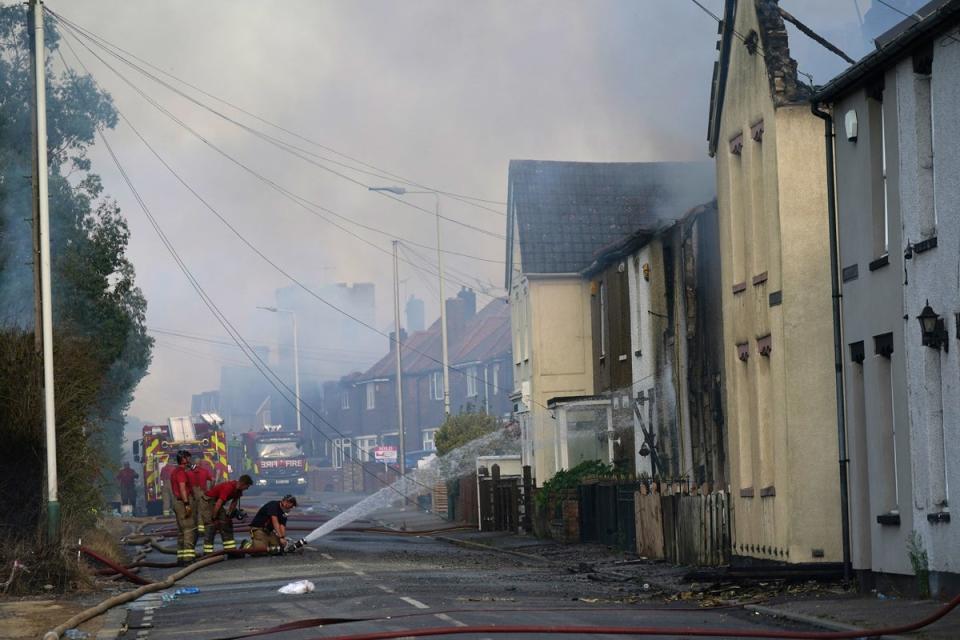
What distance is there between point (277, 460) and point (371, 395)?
22.4m

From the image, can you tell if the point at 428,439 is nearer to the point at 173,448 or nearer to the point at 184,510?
the point at 173,448

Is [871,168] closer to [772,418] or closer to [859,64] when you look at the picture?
[859,64]

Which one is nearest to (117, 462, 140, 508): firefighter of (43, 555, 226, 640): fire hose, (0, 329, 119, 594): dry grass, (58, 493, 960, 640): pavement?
(58, 493, 960, 640): pavement

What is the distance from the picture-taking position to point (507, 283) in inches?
1871

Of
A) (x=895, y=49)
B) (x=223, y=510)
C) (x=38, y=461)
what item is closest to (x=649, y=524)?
(x=223, y=510)

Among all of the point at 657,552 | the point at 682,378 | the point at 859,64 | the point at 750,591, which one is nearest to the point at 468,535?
the point at 682,378

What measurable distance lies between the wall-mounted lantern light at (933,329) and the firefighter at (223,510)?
14.0m

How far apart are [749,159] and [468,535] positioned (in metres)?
18.0

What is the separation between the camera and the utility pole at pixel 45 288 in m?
21.2

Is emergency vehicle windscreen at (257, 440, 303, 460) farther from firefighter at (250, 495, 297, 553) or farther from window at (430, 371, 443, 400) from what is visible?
firefighter at (250, 495, 297, 553)

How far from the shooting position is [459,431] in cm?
4844

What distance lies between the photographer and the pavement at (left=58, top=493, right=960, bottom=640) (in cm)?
1510

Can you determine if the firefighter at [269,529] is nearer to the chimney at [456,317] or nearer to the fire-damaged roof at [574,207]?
the fire-damaged roof at [574,207]

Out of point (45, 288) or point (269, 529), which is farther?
point (269, 529)
